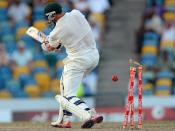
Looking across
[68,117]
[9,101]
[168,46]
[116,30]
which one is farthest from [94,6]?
[68,117]

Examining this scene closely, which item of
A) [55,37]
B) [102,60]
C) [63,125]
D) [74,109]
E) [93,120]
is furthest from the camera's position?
[102,60]

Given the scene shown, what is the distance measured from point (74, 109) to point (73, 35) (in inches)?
46.9

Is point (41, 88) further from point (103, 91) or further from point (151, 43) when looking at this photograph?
point (151, 43)

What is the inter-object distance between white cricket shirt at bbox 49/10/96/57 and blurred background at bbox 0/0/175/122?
7.01m

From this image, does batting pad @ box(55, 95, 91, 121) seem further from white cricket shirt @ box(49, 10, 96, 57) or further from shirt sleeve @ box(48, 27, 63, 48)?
shirt sleeve @ box(48, 27, 63, 48)

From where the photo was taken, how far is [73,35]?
40.7 feet

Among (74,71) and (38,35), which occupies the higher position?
(38,35)

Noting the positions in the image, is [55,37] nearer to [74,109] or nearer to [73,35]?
[73,35]

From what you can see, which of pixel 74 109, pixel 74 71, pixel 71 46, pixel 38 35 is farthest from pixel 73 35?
pixel 74 109

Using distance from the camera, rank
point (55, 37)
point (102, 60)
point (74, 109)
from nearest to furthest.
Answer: point (74, 109) < point (55, 37) < point (102, 60)

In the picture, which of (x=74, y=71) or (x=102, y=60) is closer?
(x=74, y=71)

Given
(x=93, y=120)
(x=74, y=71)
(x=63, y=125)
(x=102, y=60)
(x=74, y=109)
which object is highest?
(x=74, y=71)

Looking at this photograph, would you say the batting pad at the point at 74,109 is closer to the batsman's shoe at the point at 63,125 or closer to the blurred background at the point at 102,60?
the batsman's shoe at the point at 63,125

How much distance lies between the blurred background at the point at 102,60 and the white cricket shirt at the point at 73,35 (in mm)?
7012
